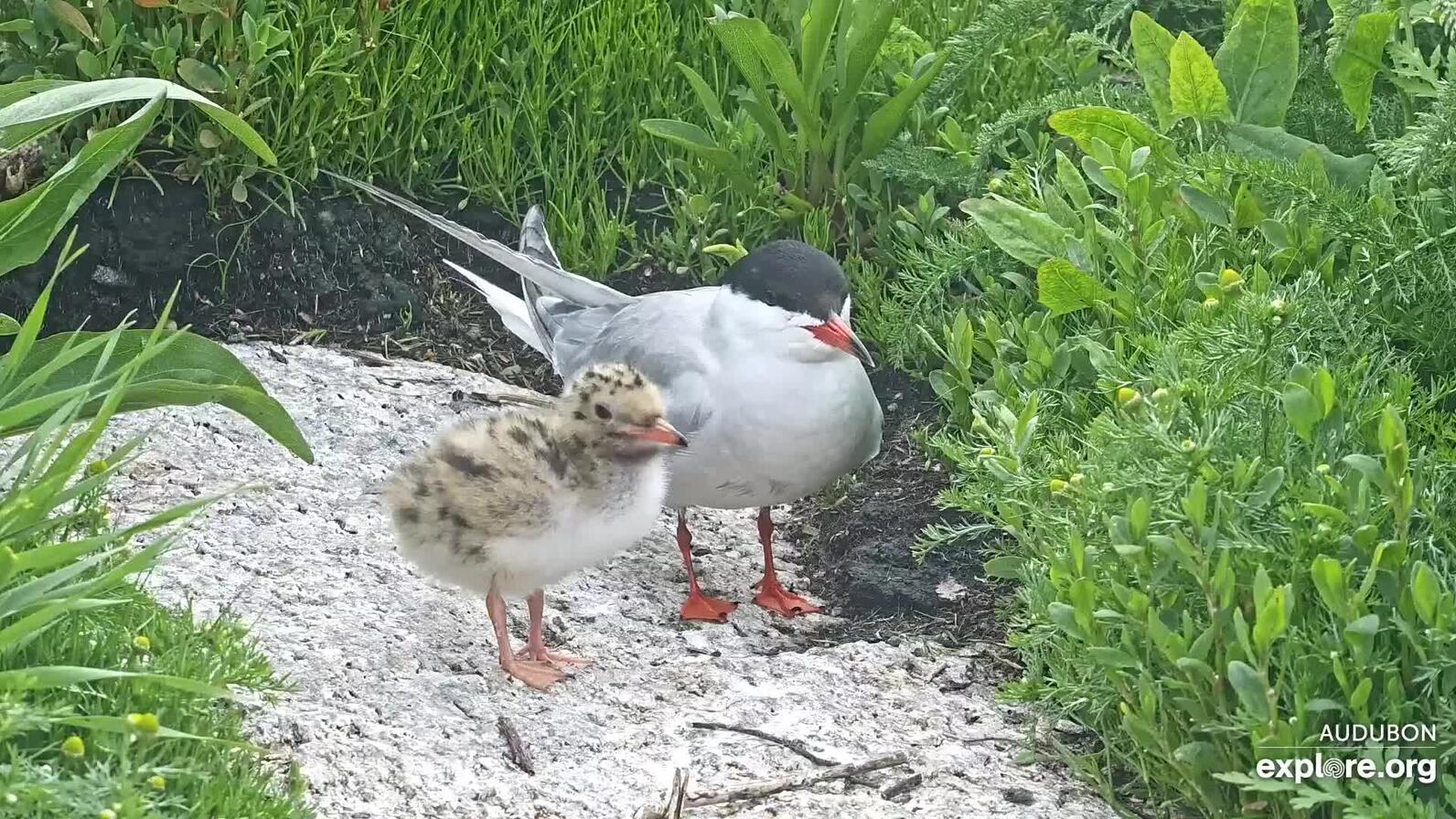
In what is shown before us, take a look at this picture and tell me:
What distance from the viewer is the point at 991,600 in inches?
174

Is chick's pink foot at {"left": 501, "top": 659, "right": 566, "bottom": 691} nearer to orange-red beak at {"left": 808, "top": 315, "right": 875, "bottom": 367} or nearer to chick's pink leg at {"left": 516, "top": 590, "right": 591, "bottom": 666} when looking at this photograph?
chick's pink leg at {"left": 516, "top": 590, "right": 591, "bottom": 666}

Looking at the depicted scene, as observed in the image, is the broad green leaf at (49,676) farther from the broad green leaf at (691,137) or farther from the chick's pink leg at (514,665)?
the broad green leaf at (691,137)

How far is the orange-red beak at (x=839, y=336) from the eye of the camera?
4.43 meters

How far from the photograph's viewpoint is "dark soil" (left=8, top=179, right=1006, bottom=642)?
16.6 feet

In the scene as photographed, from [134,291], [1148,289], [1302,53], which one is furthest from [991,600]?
[134,291]

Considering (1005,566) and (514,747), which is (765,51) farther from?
(514,747)

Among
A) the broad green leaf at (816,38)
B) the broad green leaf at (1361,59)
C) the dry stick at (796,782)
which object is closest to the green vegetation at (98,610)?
the dry stick at (796,782)

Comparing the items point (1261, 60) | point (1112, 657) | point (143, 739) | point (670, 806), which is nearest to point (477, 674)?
point (670, 806)

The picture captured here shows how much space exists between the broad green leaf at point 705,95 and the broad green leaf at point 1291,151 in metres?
1.74

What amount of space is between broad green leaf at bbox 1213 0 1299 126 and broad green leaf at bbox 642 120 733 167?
1.60 m

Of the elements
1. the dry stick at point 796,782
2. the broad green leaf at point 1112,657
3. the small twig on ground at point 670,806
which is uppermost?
the broad green leaf at point 1112,657

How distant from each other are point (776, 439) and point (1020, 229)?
87 centimetres

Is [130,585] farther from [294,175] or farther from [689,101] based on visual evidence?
[689,101]

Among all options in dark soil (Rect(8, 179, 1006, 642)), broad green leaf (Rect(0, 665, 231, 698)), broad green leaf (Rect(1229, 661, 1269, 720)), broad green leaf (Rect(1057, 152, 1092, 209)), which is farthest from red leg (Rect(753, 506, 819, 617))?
broad green leaf (Rect(0, 665, 231, 698))
